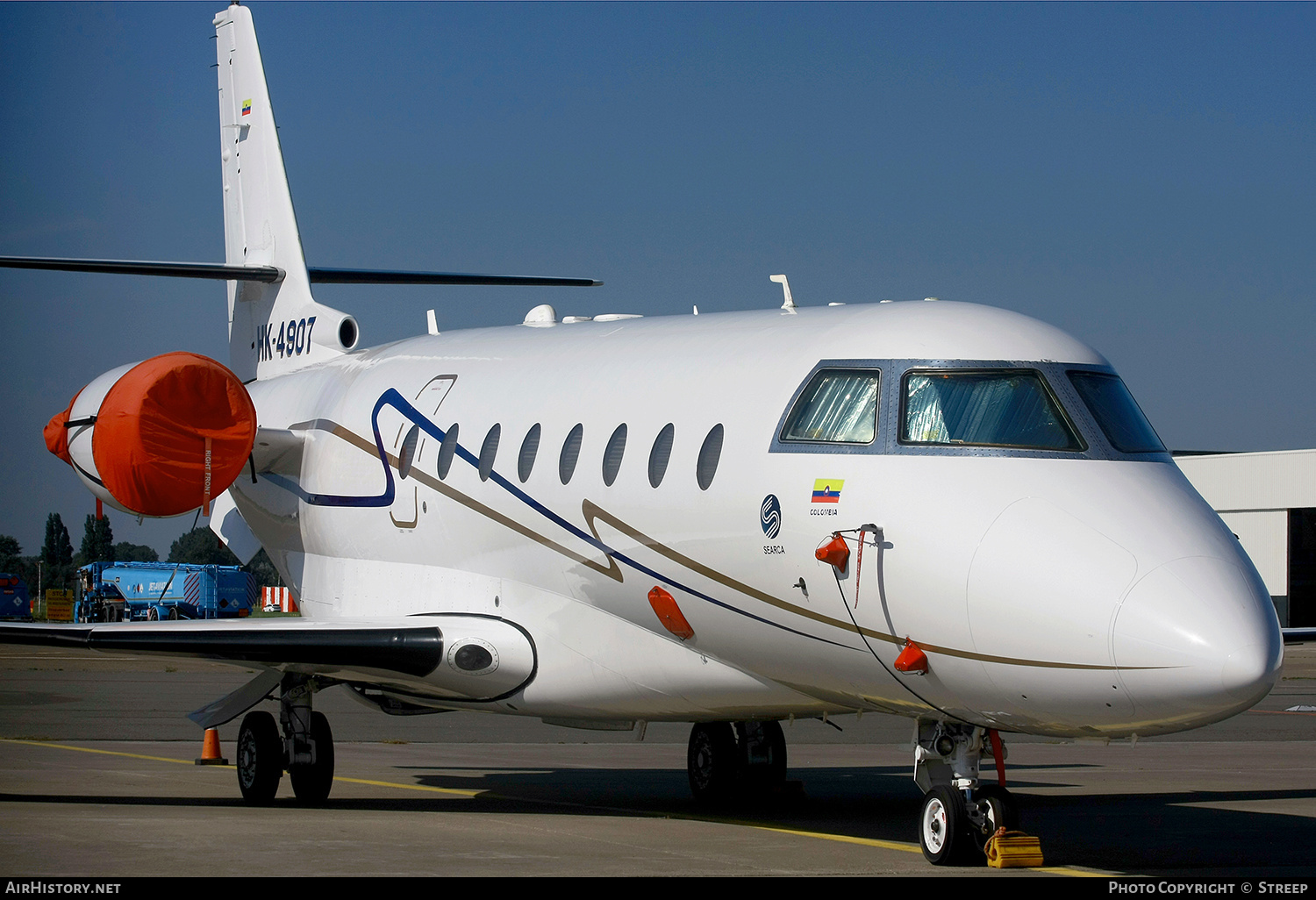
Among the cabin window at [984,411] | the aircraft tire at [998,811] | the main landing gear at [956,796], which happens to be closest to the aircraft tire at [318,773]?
the main landing gear at [956,796]

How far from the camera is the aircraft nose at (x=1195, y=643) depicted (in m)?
7.84

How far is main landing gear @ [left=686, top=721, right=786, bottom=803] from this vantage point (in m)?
14.6

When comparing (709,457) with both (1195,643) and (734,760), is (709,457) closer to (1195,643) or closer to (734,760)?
(1195,643)

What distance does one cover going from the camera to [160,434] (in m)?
14.4

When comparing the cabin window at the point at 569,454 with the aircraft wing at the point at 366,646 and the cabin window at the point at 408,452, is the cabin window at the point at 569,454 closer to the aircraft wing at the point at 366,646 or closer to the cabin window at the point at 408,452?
the aircraft wing at the point at 366,646

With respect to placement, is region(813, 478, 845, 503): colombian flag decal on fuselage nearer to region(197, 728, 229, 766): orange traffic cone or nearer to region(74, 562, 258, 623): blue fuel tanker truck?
region(197, 728, 229, 766): orange traffic cone

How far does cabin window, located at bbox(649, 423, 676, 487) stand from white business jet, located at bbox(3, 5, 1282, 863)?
2cm

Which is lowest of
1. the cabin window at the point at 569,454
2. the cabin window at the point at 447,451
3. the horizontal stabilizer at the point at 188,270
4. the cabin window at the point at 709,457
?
the cabin window at the point at 709,457

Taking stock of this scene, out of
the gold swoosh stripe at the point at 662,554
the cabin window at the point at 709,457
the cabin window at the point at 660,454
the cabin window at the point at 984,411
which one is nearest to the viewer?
the gold swoosh stripe at the point at 662,554

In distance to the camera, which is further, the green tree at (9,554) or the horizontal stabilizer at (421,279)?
the horizontal stabilizer at (421,279)

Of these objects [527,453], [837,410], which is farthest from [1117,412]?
[527,453]

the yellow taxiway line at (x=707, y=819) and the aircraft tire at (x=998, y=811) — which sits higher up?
the aircraft tire at (x=998, y=811)

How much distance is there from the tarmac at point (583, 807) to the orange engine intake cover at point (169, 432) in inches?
89.6

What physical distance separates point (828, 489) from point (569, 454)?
2.97m
